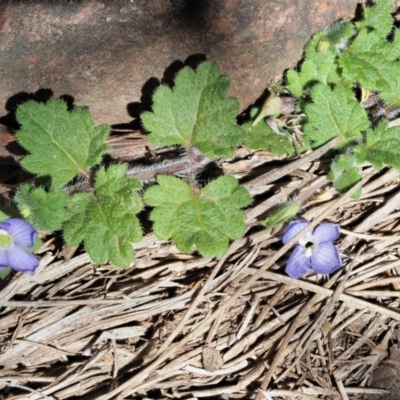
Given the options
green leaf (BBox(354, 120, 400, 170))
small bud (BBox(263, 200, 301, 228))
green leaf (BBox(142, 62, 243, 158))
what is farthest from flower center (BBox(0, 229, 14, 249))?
green leaf (BBox(354, 120, 400, 170))

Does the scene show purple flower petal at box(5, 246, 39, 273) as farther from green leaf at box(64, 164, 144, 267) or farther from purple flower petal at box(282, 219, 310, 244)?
purple flower petal at box(282, 219, 310, 244)

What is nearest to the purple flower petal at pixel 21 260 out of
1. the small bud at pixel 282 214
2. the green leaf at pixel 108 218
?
the green leaf at pixel 108 218

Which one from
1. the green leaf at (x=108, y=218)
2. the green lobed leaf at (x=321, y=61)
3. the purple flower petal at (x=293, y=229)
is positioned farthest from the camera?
the green lobed leaf at (x=321, y=61)

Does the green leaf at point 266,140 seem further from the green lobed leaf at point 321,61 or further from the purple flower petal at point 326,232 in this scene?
the purple flower petal at point 326,232

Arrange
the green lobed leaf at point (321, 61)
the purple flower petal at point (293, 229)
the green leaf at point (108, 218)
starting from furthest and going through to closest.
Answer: the green lobed leaf at point (321, 61)
the purple flower petal at point (293, 229)
the green leaf at point (108, 218)

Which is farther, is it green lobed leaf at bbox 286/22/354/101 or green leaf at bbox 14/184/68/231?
green lobed leaf at bbox 286/22/354/101

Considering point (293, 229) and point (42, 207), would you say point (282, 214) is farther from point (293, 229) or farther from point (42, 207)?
point (42, 207)
